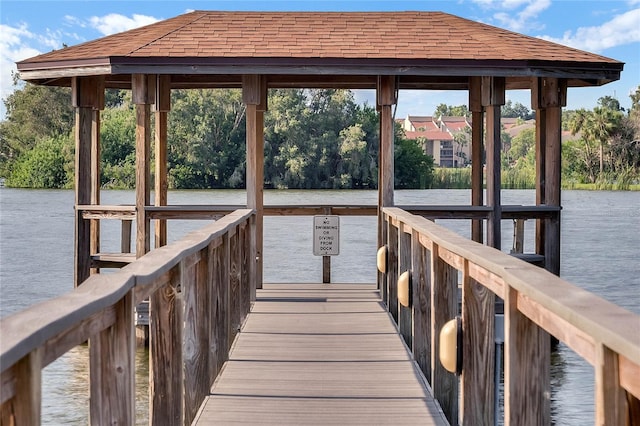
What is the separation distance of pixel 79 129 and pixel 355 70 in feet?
11.5

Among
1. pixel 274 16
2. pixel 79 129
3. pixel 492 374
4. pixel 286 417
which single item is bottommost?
pixel 286 417

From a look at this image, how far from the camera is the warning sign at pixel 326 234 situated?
11.5 meters

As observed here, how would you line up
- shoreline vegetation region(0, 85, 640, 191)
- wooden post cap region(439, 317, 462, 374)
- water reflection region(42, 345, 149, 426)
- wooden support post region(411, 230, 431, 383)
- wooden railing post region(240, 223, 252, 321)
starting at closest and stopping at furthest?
1. wooden post cap region(439, 317, 462, 374)
2. wooden support post region(411, 230, 431, 383)
3. wooden railing post region(240, 223, 252, 321)
4. water reflection region(42, 345, 149, 426)
5. shoreline vegetation region(0, 85, 640, 191)

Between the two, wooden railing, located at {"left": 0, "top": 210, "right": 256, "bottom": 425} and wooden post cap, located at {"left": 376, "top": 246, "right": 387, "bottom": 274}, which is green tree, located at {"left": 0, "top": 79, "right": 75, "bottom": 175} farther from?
wooden railing, located at {"left": 0, "top": 210, "right": 256, "bottom": 425}

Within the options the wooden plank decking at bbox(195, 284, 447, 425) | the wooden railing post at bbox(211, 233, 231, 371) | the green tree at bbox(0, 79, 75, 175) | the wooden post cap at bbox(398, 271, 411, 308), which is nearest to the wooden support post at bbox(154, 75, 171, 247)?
the wooden plank decking at bbox(195, 284, 447, 425)

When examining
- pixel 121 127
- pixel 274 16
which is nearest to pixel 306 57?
pixel 274 16

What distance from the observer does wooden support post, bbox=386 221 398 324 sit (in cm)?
831

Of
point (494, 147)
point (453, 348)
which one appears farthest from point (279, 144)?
point (453, 348)

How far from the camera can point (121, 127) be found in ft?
170

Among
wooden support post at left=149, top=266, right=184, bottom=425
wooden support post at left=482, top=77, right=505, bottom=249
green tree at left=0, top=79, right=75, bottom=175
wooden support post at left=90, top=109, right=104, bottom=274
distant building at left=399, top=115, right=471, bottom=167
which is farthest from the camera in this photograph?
distant building at left=399, top=115, right=471, bottom=167

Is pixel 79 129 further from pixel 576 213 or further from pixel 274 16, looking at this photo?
pixel 576 213

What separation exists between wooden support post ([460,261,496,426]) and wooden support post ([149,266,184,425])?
128 centimetres

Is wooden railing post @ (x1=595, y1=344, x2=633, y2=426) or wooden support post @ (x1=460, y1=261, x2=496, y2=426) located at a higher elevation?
wooden railing post @ (x1=595, y1=344, x2=633, y2=426)

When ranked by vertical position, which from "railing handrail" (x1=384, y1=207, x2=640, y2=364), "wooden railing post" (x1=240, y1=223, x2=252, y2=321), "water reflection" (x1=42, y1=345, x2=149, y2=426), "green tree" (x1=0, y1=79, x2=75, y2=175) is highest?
"green tree" (x1=0, y1=79, x2=75, y2=175)
